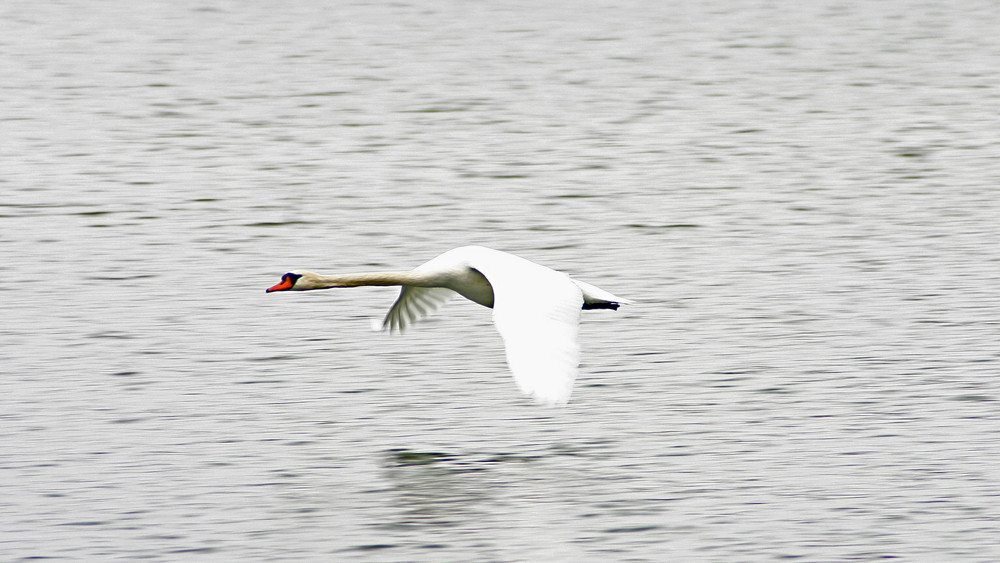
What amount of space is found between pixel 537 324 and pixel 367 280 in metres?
2.10

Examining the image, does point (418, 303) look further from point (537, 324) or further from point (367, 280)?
point (537, 324)

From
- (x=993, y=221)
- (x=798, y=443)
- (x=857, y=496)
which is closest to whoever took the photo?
(x=857, y=496)

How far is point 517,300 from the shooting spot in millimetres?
8875

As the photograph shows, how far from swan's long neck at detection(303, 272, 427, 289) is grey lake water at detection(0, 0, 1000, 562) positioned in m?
0.93

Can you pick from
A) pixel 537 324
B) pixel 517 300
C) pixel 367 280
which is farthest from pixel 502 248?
pixel 537 324

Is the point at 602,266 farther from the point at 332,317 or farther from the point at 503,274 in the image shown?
the point at 503,274

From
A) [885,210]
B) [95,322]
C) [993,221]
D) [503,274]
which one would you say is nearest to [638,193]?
[885,210]

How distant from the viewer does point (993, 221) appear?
52.6 feet

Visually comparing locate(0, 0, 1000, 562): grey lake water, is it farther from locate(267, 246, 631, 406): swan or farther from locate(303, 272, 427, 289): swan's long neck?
locate(303, 272, 427, 289): swan's long neck

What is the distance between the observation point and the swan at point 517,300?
8.07 m

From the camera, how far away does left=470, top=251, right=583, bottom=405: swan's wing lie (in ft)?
26.2

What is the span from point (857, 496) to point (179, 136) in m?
11.7

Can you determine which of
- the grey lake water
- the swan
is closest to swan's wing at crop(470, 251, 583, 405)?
the swan

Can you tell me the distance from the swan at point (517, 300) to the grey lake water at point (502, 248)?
31.1 inches
